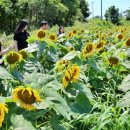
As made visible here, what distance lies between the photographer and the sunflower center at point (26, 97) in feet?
5.89

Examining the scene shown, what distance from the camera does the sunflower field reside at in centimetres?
182

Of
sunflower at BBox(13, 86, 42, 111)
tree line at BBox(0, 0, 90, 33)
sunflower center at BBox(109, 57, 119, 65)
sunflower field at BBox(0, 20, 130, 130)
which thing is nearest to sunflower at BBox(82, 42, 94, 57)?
→ sunflower field at BBox(0, 20, 130, 130)

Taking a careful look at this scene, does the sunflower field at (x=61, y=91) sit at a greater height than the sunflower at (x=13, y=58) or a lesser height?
lesser

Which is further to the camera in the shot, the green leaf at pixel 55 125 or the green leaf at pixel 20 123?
the green leaf at pixel 55 125

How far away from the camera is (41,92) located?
2074 mm

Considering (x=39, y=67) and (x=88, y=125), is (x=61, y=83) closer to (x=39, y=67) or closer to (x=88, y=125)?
(x=88, y=125)

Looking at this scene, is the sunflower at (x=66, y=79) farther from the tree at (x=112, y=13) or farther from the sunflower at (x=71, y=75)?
the tree at (x=112, y=13)

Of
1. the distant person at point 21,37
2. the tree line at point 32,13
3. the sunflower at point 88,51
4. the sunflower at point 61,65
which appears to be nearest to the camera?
the sunflower at point 61,65

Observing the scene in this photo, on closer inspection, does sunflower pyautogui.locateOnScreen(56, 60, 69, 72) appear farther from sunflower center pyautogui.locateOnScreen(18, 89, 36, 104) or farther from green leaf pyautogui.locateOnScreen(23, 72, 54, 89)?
Result: sunflower center pyautogui.locateOnScreen(18, 89, 36, 104)

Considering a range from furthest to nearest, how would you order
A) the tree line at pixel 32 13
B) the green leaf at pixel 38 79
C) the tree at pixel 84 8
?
1. the tree at pixel 84 8
2. the tree line at pixel 32 13
3. the green leaf at pixel 38 79

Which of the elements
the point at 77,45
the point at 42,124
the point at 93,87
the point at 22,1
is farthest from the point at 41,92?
the point at 22,1

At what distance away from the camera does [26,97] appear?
1.81 metres

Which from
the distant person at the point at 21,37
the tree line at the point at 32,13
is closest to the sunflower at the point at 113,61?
the distant person at the point at 21,37

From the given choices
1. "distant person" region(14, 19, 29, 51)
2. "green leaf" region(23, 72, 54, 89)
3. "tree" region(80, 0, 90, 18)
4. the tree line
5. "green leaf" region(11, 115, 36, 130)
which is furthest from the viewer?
"tree" region(80, 0, 90, 18)
